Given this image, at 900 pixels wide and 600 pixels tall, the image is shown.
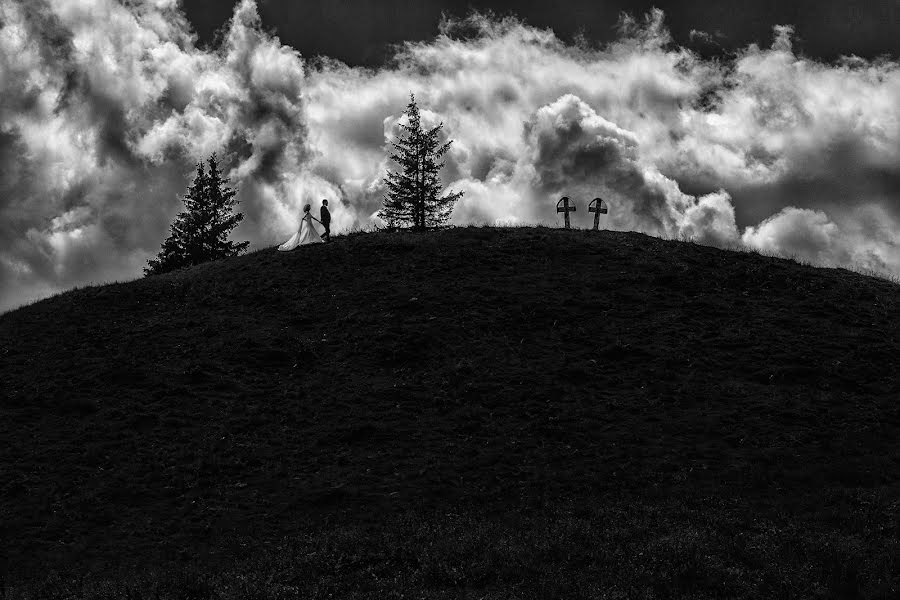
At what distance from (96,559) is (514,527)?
30.2 ft

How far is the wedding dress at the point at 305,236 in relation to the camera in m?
40.1

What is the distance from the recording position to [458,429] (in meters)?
21.8

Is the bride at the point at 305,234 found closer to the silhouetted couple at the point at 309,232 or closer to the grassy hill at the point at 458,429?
the silhouetted couple at the point at 309,232

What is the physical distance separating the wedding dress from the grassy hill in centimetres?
164

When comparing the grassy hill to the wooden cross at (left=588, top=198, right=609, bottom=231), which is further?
the wooden cross at (left=588, top=198, right=609, bottom=231)

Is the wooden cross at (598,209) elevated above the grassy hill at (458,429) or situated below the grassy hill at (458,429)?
above

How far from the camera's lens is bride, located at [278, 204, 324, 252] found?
4012 cm

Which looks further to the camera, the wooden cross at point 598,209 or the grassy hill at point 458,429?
the wooden cross at point 598,209

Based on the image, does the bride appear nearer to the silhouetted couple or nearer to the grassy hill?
the silhouetted couple

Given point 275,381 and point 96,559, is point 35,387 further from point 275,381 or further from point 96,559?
point 96,559

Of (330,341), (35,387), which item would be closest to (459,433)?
(330,341)

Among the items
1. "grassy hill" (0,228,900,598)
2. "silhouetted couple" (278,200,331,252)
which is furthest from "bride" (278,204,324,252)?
"grassy hill" (0,228,900,598)

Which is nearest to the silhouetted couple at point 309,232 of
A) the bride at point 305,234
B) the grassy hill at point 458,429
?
the bride at point 305,234

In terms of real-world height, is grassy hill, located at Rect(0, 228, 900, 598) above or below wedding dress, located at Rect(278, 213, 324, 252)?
below
